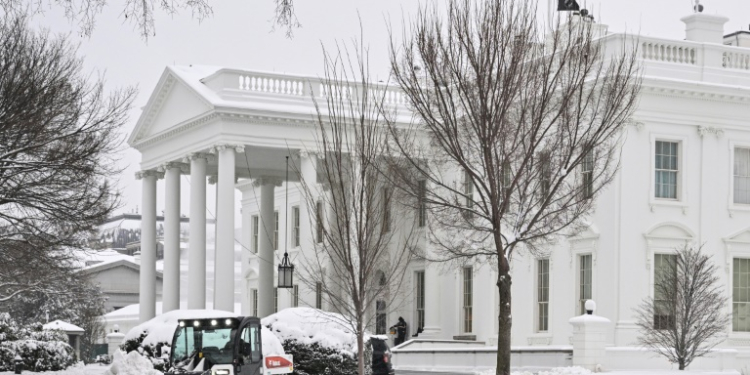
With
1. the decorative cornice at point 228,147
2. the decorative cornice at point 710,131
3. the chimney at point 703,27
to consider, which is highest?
the chimney at point 703,27

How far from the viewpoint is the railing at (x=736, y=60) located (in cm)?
4162

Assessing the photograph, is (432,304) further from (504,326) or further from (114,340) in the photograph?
(504,326)

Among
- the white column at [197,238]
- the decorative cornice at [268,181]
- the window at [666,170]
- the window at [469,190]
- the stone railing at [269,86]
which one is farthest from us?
the decorative cornice at [268,181]

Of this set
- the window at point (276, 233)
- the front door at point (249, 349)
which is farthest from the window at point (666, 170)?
the window at point (276, 233)

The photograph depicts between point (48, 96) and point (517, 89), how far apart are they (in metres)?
10.7

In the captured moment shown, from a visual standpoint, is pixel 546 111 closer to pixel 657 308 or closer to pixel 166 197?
pixel 657 308

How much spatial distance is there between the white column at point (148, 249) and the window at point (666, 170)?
2153 centimetres

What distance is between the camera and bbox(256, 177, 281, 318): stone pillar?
55031 millimetres

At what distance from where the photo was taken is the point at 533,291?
4269 centimetres

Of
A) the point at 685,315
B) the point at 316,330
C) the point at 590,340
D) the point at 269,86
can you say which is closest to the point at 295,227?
the point at 269,86

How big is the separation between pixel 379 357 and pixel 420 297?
22.4 meters

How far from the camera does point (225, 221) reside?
4722 centimetres

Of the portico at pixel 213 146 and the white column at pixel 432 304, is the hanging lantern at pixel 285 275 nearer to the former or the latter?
the portico at pixel 213 146

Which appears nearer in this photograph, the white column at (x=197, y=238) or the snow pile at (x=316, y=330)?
the snow pile at (x=316, y=330)
